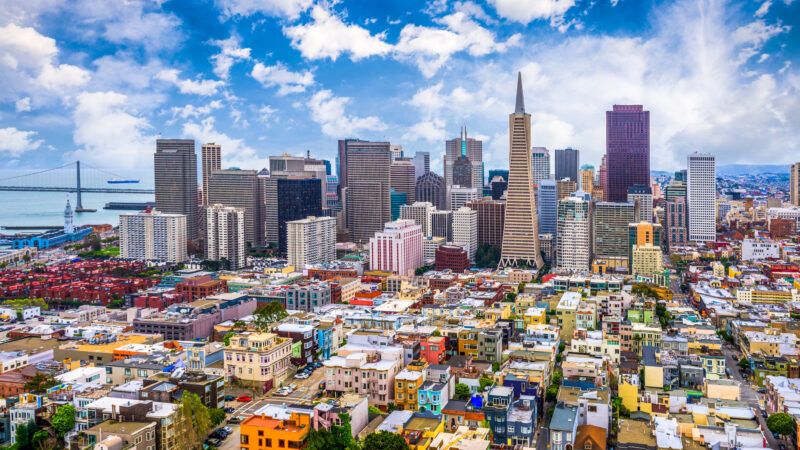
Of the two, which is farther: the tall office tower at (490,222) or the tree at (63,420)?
the tall office tower at (490,222)

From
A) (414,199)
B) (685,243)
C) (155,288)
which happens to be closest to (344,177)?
(414,199)

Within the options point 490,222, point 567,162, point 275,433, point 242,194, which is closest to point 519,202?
point 490,222

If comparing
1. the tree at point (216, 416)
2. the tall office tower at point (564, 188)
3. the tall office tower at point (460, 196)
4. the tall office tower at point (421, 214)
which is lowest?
the tree at point (216, 416)

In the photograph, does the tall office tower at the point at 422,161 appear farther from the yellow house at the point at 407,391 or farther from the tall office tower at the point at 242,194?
the yellow house at the point at 407,391

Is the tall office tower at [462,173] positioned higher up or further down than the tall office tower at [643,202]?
higher up

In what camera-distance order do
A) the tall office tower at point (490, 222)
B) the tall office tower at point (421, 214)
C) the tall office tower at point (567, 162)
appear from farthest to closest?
the tall office tower at point (567, 162) → the tall office tower at point (421, 214) → the tall office tower at point (490, 222)

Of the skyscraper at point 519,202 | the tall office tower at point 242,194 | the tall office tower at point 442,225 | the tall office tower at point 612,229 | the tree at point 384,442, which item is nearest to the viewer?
the tree at point 384,442

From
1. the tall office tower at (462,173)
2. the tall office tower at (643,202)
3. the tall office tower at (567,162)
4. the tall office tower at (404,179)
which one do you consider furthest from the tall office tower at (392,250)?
the tall office tower at (567,162)

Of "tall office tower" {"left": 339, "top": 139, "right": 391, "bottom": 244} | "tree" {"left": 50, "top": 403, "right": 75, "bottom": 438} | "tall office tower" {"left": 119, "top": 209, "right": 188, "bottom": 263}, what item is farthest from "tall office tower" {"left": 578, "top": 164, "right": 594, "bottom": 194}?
"tree" {"left": 50, "top": 403, "right": 75, "bottom": 438}
